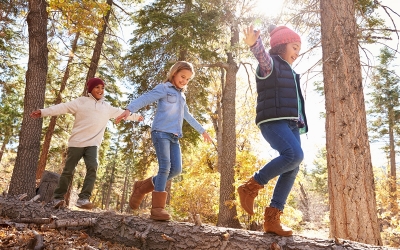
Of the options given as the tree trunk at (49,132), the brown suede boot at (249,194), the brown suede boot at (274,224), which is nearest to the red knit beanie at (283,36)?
the brown suede boot at (249,194)

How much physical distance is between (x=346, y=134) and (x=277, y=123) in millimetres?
1292

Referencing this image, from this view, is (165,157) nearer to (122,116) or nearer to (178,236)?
(122,116)

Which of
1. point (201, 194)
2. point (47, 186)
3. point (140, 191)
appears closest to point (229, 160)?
point (201, 194)

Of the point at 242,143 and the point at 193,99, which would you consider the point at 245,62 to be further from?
the point at 242,143

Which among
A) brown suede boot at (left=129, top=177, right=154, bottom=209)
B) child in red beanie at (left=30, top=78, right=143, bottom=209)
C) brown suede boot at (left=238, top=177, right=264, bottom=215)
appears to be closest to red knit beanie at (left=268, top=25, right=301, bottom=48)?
brown suede boot at (left=238, top=177, right=264, bottom=215)

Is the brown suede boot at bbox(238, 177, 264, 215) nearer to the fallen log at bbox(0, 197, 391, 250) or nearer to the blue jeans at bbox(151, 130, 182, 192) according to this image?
the fallen log at bbox(0, 197, 391, 250)

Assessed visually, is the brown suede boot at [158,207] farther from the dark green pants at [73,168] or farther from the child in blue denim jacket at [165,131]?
the dark green pants at [73,168]

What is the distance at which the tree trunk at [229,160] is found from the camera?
980cm

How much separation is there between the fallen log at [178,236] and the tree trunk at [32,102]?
2.03 m

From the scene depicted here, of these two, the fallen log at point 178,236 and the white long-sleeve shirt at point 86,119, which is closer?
the fallen log at point 178,236

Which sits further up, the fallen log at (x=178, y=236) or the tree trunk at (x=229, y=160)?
the tree trunk at (x=229, y=160)

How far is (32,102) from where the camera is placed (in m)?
6.19

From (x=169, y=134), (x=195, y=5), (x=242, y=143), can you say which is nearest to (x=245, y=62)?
(x=195, y=5)

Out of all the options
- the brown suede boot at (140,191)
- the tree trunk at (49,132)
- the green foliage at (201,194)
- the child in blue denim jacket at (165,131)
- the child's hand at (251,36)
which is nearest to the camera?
the child's hand at (251,36)
